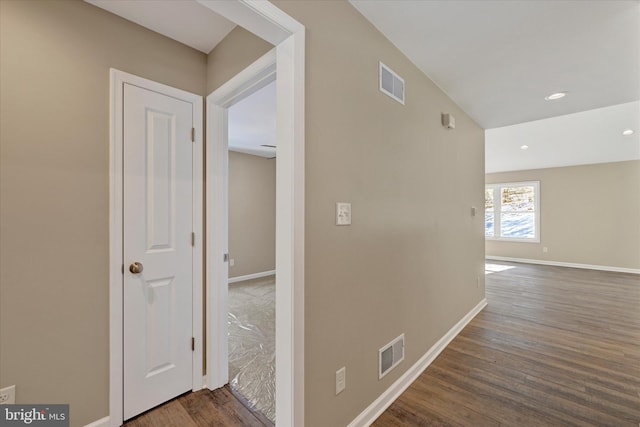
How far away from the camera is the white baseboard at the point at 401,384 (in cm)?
164

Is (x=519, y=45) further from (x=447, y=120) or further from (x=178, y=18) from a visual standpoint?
(x=178, y=18)

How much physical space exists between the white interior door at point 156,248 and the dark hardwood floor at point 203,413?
60 millimetres

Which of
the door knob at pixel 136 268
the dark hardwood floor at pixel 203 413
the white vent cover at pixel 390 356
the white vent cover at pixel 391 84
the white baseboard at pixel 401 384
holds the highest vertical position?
the white vent cover at pixel 391 84

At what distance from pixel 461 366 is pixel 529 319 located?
5.64 feet

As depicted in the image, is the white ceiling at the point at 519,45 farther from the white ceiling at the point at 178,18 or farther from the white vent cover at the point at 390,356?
the white vent cover at the point at 390,356

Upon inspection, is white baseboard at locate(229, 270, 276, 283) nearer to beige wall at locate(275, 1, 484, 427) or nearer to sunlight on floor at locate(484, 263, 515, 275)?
beige wall at locate(275, 1, 484, 427)

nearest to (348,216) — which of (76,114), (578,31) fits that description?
(76,114)

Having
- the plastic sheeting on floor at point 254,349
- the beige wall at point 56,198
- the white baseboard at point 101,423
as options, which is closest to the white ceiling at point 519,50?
the beige wall at point 56,198

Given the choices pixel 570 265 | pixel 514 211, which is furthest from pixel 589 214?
pixel 514 211

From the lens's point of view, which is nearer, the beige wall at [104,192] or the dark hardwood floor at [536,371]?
the beige wall at [104,192]

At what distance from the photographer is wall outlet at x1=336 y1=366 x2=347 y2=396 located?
146 cm

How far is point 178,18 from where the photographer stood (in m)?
1.66

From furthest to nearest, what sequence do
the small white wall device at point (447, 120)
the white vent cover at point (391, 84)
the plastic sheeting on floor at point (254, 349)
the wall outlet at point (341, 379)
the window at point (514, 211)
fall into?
the window at point (514, 211), the small white wall device at point (447, 120), the plastic sheeting on floor at point (254, 349), the white vent cover at point (391, 84), the wall outlet at point (341, 379)

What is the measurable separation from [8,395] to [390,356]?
6.81 ft
